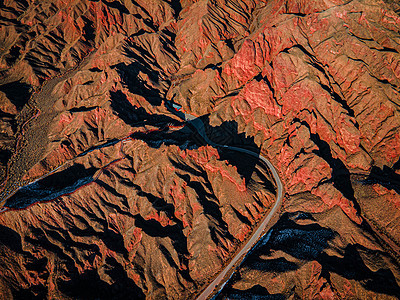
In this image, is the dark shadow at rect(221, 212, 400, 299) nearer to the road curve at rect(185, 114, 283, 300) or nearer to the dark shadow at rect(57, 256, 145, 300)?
the road curve at rect(185, 114, 283, 300)

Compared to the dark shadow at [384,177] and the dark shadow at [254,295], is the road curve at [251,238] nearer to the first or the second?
the dark shadow at [254,295]

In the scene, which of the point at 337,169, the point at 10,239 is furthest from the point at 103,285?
the point at 337,169

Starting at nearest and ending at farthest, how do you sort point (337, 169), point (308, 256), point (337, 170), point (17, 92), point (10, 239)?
point (308, 256) < point (10, 239) < point (337, 170) < point (337, 169) < point (17, 92)

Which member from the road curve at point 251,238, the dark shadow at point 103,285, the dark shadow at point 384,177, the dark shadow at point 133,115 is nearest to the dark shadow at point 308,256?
the road curve at point 251,238

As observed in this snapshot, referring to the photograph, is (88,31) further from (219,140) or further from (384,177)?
(384,177)

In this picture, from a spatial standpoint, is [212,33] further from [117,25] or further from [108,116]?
[108,116]

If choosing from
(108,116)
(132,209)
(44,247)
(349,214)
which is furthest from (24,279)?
(349,214)
